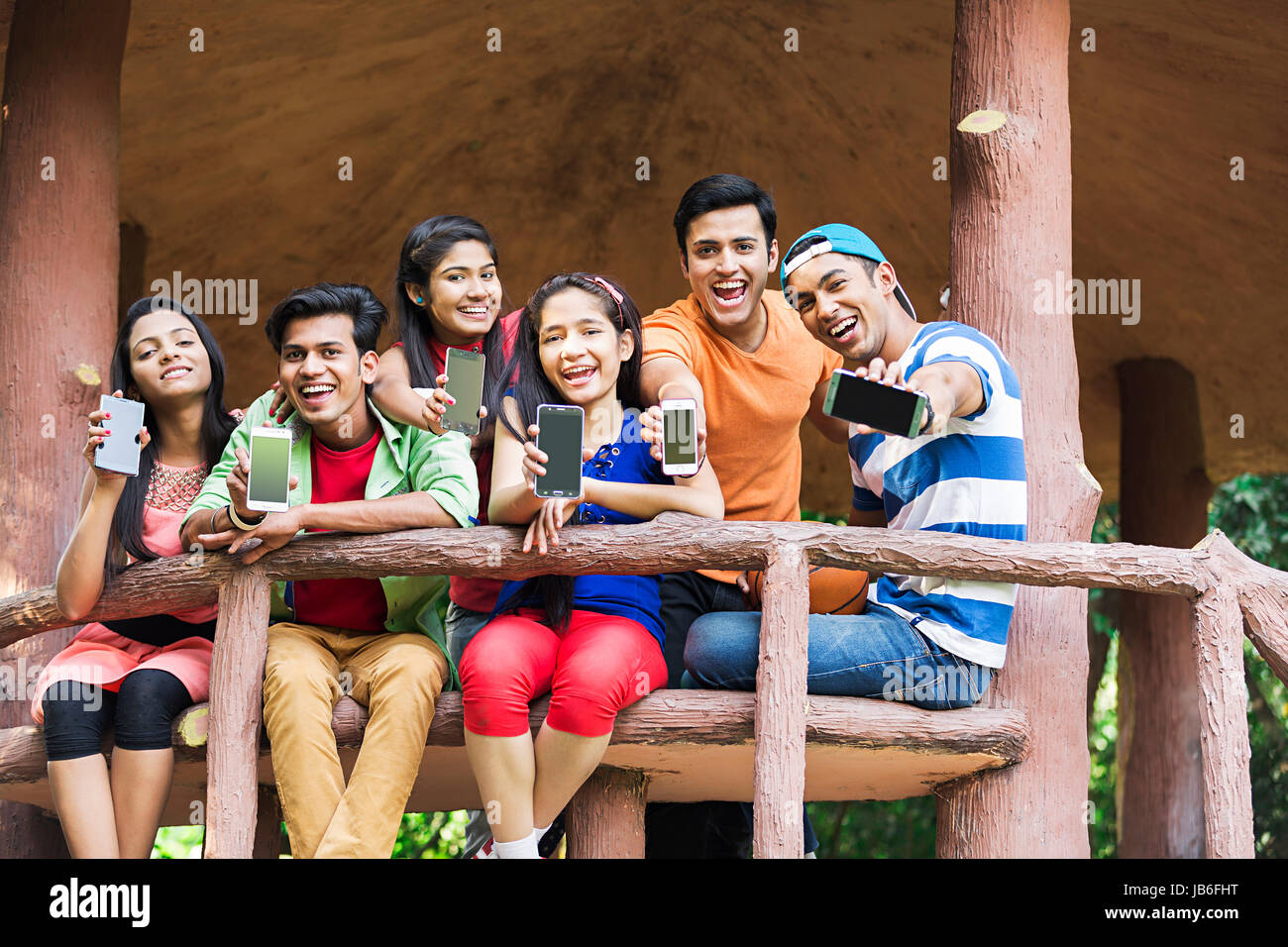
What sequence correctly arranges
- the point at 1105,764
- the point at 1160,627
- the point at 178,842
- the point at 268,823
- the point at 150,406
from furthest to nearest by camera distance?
the point at 178,842 < the point at 1105,764 < the point at 1160,627 < the point at 268,823 < the point at 150,406

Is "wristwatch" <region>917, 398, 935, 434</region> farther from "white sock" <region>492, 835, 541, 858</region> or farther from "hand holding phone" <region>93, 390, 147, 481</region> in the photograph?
"hand holding phone" <region>93, 390, 147, 481</region>

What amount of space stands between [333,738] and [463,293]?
1477 millimetres

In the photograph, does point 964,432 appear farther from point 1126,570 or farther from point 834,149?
point 834,149

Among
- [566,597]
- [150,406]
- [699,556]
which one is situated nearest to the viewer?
[699,556]

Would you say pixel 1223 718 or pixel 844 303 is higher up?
pixel 844 303

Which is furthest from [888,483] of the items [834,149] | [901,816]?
[901,816]

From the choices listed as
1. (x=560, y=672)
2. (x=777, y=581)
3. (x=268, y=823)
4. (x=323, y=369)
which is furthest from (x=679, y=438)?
(x=268, y=823)

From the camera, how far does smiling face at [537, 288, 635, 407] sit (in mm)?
4352

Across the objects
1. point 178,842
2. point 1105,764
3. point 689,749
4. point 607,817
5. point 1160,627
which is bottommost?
point 178,842

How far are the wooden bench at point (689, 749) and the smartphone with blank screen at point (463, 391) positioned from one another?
2.68 ft

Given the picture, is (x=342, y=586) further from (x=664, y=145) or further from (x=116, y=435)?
(x=664, y=145)

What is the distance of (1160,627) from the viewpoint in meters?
8.48

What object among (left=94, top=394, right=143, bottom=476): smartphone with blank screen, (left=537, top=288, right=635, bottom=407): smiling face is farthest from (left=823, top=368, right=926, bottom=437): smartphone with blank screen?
(left=94, top=394, right=143, bottom=476): smartphone with blank screen
